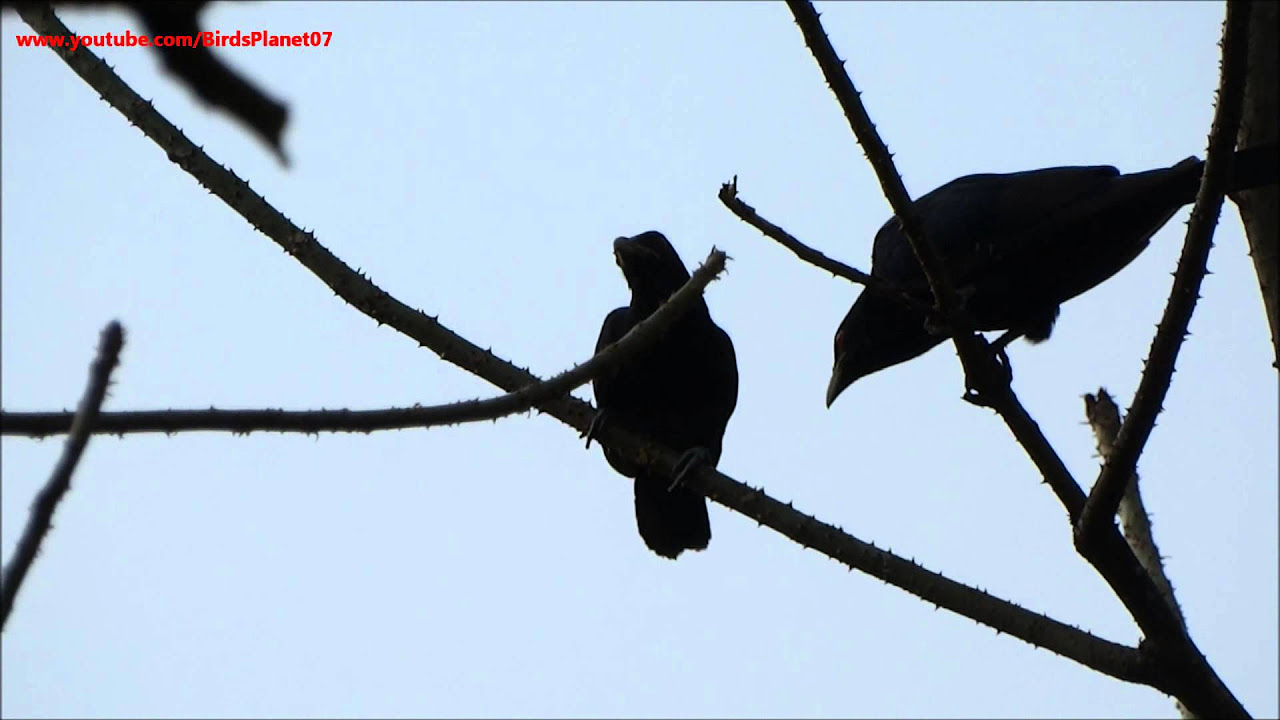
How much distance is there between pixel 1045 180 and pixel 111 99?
3.77 meters

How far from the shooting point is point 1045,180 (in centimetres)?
591

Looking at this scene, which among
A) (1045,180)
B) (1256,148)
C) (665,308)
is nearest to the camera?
(665,308)

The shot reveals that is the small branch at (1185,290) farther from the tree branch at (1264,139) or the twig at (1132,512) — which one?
the twig at (1132,512)

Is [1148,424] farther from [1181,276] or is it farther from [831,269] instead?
[831,269]

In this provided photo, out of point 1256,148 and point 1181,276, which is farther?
point 1256,148

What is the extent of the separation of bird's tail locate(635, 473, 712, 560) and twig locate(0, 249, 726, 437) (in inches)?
108

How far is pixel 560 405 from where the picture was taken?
4453mm

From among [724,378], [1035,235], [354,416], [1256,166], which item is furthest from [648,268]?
[354,416]

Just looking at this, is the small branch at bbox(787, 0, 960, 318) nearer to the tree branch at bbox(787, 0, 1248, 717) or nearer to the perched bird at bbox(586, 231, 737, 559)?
the tree branch at bbox(787, 0, 1248, 717)

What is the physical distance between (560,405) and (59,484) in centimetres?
306

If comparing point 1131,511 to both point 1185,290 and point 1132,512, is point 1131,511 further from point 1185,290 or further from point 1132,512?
point 1185,290

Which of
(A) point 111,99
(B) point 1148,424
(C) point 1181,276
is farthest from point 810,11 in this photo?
(A) point 111,99

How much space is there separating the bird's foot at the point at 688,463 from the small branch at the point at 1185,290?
1372 millimetres

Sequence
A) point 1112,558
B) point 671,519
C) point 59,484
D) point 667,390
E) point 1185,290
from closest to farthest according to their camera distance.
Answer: point 59,484, point 1185,290, point 1112,558, point 667,390, point 671,519
